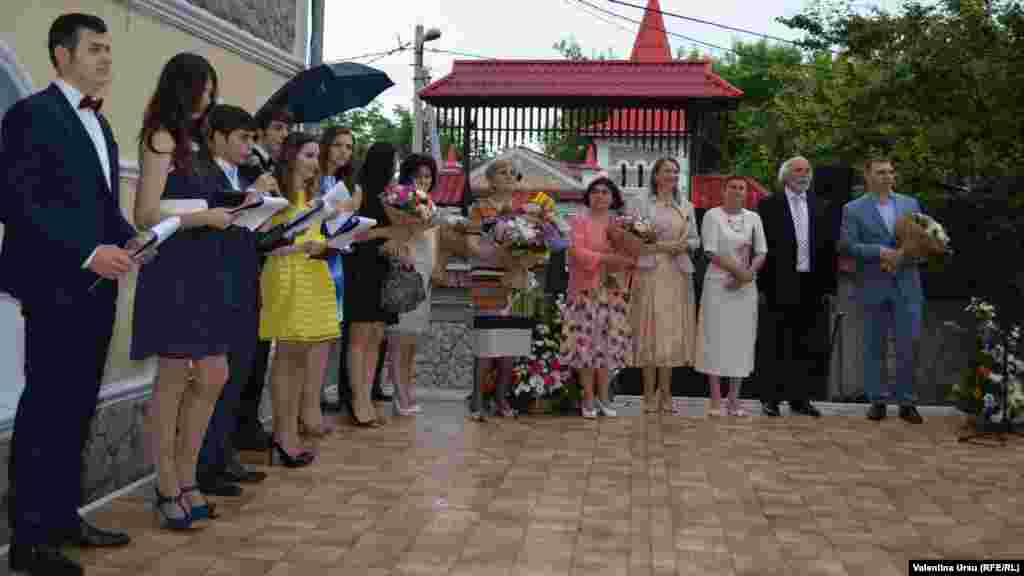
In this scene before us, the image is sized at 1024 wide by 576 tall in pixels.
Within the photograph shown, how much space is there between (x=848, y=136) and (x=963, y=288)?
7.21 meters

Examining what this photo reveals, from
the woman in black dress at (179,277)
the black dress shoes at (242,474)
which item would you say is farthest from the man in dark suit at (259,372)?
the woman in black dress at (179,277)

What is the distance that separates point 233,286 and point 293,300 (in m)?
1.18

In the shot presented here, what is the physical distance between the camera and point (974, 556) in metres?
4.52

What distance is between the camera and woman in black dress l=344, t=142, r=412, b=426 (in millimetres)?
7414

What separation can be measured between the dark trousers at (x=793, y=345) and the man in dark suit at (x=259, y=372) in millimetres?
4056

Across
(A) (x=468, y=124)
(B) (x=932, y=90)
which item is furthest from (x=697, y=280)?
(A) (x=468, y=124)

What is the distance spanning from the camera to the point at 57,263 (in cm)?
389

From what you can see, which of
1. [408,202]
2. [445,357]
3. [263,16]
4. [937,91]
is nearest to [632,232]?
[408,202]

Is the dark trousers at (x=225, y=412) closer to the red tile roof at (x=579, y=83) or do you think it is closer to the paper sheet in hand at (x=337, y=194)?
the paper sheet in hand at (x=337, y=194)

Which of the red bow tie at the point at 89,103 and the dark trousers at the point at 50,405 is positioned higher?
the red bow tie at the point at 89,103

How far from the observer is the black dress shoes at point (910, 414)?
27.4 ft

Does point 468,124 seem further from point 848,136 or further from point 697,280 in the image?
point 697,280

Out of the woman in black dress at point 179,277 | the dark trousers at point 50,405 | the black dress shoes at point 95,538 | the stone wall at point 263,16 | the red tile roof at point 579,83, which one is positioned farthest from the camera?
the red tile roof at point 579,83

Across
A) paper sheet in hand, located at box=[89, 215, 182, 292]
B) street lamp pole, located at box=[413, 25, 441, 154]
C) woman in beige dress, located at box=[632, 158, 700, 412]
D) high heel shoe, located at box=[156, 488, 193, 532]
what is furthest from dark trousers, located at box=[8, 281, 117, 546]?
street lamp pole, located at box=[413, 25, 441, 154]
